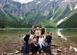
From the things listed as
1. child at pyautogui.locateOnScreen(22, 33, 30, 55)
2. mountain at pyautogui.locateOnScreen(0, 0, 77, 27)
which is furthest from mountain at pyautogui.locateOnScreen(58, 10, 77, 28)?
child at pyautogui.locateOnScreen(22, 33, 30, 55)

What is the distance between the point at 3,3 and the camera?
10.3m

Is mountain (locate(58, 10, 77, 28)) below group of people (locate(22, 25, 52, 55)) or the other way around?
the other way around

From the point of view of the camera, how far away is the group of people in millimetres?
10039

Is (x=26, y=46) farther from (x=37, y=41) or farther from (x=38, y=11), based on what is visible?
(x=38, y=11)

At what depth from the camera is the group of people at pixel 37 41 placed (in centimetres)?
1004

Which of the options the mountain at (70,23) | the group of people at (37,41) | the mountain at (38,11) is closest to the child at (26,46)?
the group of people at (37,41)

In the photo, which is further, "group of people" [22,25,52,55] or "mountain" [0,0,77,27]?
"mountain" [0,0,77,27]

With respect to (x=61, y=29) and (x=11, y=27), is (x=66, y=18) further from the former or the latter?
(x=11, y=27)

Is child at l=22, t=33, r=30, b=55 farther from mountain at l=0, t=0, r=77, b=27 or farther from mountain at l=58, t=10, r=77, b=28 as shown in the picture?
mountain at l=58, t=10, r=77, b=28

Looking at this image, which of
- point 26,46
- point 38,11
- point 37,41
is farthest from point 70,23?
point 26,46

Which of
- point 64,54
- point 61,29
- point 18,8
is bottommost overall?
point 64,54

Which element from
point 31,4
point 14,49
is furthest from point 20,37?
point 31,4

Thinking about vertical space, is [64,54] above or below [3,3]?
below

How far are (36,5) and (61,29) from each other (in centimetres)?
110
